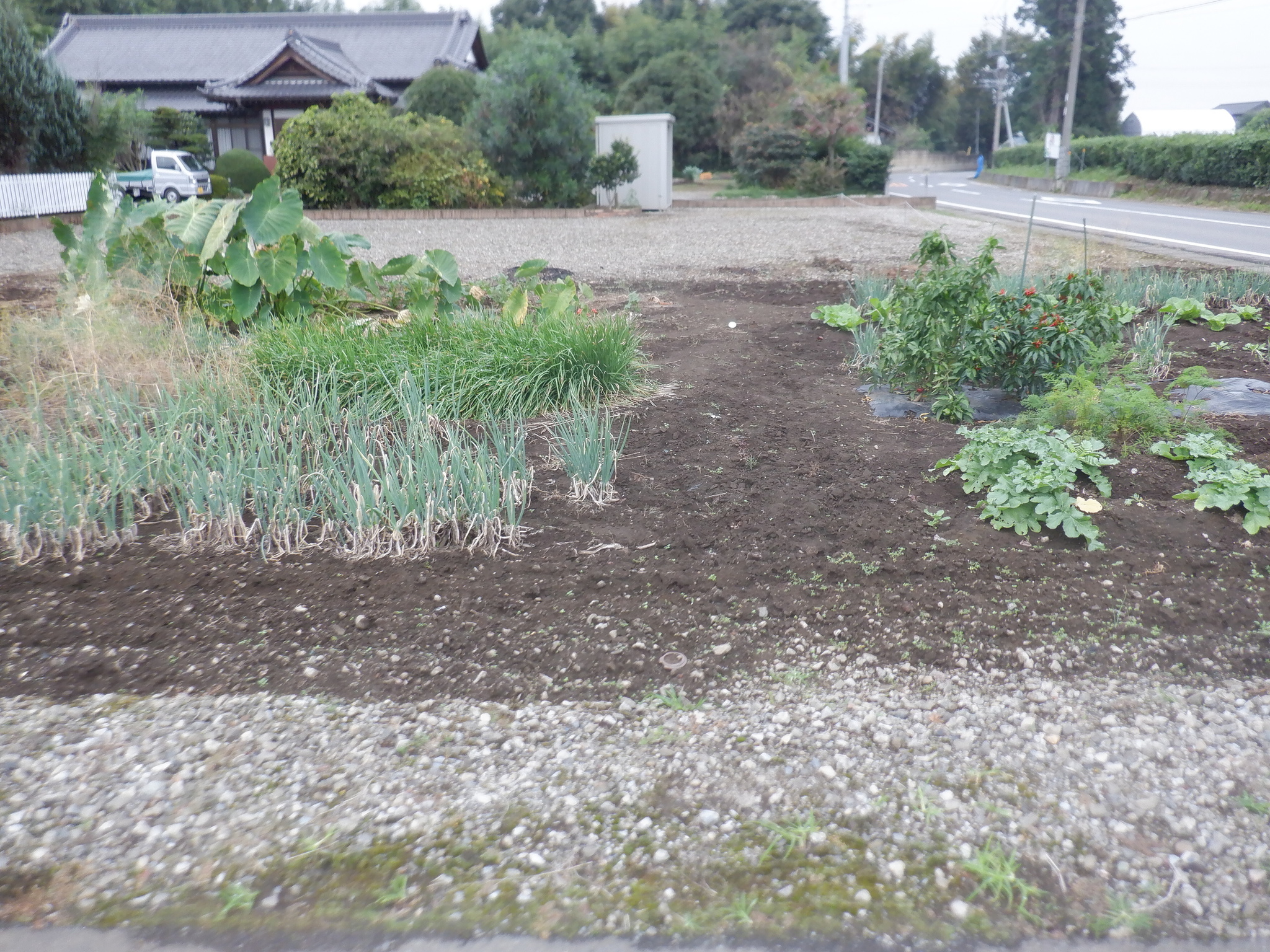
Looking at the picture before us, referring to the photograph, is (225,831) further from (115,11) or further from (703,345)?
(115,11)

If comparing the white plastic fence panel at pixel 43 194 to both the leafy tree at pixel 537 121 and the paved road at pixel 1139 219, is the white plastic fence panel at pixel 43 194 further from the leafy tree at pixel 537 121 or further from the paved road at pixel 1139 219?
the paved road at pixel 1139 219

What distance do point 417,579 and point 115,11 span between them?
4680 cm

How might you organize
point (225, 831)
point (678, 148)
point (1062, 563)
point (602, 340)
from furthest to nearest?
point (678, 148)
point (602, 340)
point (1062, 563)
point (225, 831)

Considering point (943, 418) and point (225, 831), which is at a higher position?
point (943, 418)

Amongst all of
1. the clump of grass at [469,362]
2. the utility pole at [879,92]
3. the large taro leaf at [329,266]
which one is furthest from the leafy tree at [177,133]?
the utility pole at [879,92]

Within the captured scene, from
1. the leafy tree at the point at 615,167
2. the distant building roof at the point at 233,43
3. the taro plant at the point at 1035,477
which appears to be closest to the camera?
the taro plant at the point at 1035,477

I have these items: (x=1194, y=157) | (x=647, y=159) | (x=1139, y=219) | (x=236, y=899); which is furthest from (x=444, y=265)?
(x=1194, y=157)

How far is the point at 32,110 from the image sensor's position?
15055 mm

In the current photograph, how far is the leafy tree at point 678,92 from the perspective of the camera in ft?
92.8

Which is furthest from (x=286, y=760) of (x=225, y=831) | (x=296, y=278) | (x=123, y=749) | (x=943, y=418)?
(x=296, y=278)

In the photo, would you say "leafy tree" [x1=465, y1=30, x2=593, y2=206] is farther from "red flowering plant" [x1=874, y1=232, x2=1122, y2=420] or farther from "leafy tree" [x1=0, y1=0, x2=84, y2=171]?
"red flowering plant" [x1=874, y1=232, x2=1122, y2=420]

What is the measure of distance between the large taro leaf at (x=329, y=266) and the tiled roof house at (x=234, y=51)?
83.3ft

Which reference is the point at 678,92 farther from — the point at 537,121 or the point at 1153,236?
the point at 1153,236

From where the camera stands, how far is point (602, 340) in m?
4.52
